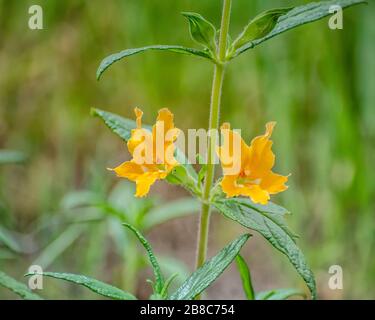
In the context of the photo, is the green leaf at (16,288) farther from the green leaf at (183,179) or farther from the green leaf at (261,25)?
the green leaf at (261,25)

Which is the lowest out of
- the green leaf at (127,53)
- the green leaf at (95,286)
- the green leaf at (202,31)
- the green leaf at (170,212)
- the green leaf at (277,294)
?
the green leaf at (277,294)

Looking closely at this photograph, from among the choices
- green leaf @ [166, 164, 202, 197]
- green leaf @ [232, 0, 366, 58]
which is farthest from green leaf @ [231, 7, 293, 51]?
green leaf @ [166, 164, 202, 197]

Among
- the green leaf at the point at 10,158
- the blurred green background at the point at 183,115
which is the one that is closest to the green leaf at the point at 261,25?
the green leaf at the point at 10,158

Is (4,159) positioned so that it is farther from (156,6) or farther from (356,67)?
(356,67)

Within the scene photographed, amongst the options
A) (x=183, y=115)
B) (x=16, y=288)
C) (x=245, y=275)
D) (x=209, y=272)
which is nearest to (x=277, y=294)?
(x=245, y=275)

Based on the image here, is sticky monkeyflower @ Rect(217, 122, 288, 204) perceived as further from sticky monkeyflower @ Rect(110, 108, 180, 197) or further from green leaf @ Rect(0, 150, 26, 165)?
green leaf @ Rect(0, 150, 26, 165)

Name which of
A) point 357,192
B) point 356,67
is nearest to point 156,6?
point 356,67
